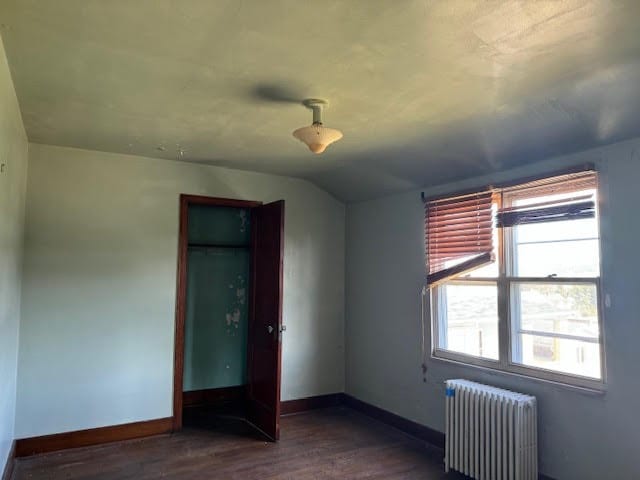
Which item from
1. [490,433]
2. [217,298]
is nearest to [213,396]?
[217,298]

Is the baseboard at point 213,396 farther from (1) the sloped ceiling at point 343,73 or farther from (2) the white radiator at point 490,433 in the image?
(1) the sloped ceiling at point 343,73

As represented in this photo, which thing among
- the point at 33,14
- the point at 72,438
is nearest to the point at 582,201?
the point at 33,14

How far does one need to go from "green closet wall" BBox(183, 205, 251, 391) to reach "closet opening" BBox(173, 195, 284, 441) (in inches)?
0.4

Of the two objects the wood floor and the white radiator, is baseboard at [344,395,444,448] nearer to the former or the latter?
the wood floor

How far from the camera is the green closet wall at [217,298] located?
16.3 ft

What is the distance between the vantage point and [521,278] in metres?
3.30

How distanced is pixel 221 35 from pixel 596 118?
6.93ft

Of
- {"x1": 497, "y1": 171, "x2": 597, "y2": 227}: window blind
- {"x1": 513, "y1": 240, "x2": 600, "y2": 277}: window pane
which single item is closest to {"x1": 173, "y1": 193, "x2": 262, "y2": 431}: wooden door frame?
{"x1": 497, "y1": 171, "x2": 597, "y2": 227}: window blind

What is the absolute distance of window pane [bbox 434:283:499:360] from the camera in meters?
3.53

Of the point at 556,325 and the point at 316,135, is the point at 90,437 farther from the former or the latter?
the point at 556,325

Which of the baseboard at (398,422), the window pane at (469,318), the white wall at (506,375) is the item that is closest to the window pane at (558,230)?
the white wall at (506,375)

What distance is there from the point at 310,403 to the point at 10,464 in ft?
8.67

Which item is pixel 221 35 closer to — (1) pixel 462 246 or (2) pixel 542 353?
(1) pixel 462 246

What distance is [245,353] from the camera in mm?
5168
